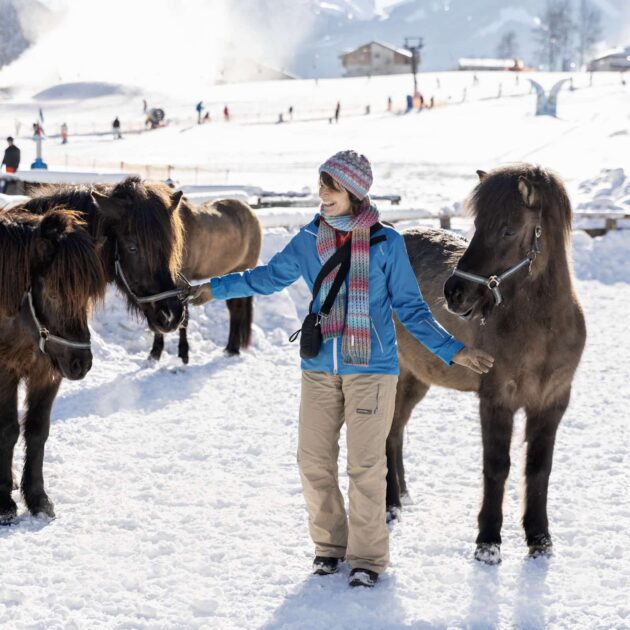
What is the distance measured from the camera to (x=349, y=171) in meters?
3.87

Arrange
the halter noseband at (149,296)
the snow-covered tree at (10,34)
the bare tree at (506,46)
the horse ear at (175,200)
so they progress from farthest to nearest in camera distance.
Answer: the bare tree at (506,46) → the snow-covered tree at (10,34) → the horse ear at (175,200) → the halter noseband at (149,296)

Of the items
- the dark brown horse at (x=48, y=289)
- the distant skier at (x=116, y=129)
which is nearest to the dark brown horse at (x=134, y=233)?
the dark brown horse at (x=48, y=289)

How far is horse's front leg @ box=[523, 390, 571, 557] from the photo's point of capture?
4527 mm

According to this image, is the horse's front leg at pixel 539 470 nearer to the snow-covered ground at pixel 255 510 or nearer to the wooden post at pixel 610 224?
the snow-covered ground at pixel 255 510

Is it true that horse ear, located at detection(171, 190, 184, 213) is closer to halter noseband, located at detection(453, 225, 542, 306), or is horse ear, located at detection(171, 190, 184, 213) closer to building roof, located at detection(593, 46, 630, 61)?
halter noseband, located at detection(453, 225, 542, 306)

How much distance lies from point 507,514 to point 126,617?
90.3 inches

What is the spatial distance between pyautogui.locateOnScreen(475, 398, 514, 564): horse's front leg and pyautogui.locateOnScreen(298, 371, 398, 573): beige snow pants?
2.08ft

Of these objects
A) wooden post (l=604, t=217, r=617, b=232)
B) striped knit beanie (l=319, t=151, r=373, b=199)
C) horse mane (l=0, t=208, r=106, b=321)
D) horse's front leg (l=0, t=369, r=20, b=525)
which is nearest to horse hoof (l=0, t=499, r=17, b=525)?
horse's front leg (l=0, t=369, r=20, b=525)

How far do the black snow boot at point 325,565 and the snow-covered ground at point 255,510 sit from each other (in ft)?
0.16

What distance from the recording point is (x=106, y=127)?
5572cm

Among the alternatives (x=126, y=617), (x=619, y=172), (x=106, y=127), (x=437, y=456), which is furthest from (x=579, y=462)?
(x=106, y=127)

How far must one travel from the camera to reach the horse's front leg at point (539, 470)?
453 cm

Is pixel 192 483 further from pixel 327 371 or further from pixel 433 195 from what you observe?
pixel 433 195

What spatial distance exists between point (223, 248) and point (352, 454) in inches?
254
